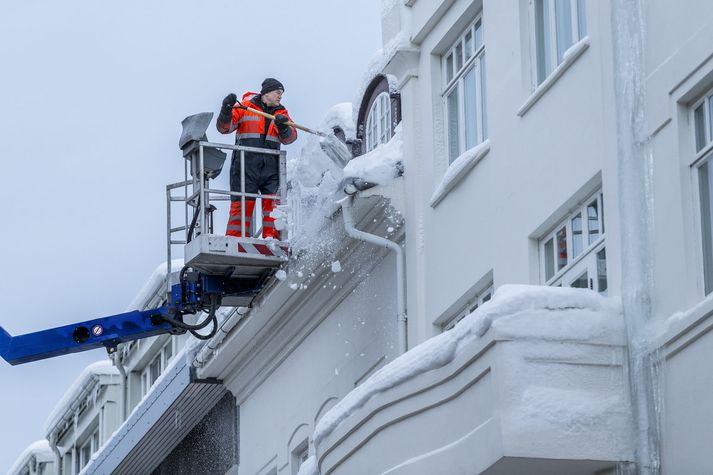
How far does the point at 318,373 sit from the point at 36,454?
77.7 ft

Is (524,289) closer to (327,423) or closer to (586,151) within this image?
(586,151)

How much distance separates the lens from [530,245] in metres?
16.1

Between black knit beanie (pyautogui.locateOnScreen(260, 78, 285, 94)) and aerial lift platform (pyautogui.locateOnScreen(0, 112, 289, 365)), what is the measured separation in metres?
0.76

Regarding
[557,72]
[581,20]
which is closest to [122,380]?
[557,72]

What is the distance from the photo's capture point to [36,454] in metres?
44.6

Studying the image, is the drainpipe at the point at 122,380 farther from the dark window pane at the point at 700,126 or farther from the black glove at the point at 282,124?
the dark window pane at the point at 700,126

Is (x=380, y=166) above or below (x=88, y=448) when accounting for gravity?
above

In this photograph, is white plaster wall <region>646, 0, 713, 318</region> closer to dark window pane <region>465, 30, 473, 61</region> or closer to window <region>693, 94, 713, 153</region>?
window <region>693, 94, 713, 153</region>

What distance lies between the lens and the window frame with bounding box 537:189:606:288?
14.9 metres

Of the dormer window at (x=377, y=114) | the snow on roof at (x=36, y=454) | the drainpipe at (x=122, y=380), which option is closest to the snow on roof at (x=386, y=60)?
the dormer window at (x=377, y=114)

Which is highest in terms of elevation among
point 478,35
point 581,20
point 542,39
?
point 478,35

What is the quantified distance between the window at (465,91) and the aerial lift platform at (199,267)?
3.19 meters

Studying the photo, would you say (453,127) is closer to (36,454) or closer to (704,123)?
(704,123)

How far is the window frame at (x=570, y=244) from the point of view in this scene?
14.9m
